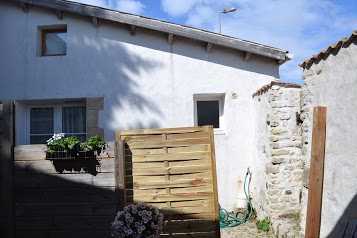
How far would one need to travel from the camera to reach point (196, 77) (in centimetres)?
711

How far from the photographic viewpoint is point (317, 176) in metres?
4.13

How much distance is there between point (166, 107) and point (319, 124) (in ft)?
11.6

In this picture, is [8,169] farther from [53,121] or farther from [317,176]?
[317,176]

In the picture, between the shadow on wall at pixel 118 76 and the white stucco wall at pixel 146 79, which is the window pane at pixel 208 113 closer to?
the white stucco wall at pixel 146 79

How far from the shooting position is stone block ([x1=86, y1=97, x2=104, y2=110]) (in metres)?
7.07

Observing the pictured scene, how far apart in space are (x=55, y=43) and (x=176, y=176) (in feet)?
14.6

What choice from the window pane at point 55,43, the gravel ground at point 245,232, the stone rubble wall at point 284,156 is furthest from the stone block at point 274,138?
the window pane at point 55,43

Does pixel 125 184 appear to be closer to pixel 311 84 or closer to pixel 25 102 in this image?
pixel 311 84

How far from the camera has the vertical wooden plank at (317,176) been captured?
13.5ft

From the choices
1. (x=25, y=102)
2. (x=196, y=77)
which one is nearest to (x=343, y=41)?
(x=196, y=77)

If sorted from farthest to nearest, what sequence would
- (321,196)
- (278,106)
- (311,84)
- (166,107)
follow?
(166,107) → (278,106) → (311,84) → (321,196)

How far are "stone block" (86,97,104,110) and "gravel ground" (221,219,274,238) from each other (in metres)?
3.39

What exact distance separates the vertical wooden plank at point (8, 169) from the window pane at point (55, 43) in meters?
3.13

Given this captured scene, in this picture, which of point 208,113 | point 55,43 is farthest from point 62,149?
point 55,43
